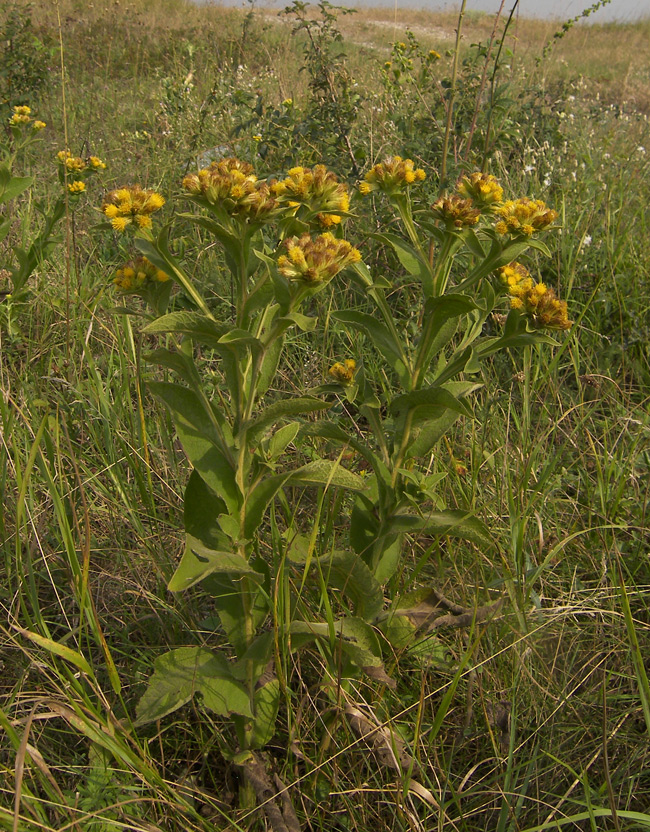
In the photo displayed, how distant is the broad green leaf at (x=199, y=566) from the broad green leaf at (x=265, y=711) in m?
0.29

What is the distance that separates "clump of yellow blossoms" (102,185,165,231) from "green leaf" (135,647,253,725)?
767 millimetres

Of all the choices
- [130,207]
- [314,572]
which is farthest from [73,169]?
[314,572]

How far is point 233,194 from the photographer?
1.07 meters

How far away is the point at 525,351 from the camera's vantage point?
6.77 ft

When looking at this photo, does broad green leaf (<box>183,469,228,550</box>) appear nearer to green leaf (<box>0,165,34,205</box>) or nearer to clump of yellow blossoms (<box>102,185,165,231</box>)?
clump of yellow blossoms (<box>102,185,165,231</box>)

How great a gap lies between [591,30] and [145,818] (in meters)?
21.2

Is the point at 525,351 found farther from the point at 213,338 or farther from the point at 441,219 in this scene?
the point at 213,338

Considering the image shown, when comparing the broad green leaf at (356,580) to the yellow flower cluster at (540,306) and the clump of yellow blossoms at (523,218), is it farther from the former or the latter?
the clump of yellow blossoms at (523,218)

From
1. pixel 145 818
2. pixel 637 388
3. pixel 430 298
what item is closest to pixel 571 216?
pixel 637 388

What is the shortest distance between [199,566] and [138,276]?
1.67 ft

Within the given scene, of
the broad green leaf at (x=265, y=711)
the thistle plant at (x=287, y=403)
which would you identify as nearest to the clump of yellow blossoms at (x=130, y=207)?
the thistle plant at (x=287, y=403)

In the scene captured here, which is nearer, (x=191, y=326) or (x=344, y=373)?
(x=191, y=326)

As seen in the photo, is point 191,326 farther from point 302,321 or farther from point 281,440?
point 281,440

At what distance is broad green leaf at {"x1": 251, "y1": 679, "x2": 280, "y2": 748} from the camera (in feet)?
4.30
